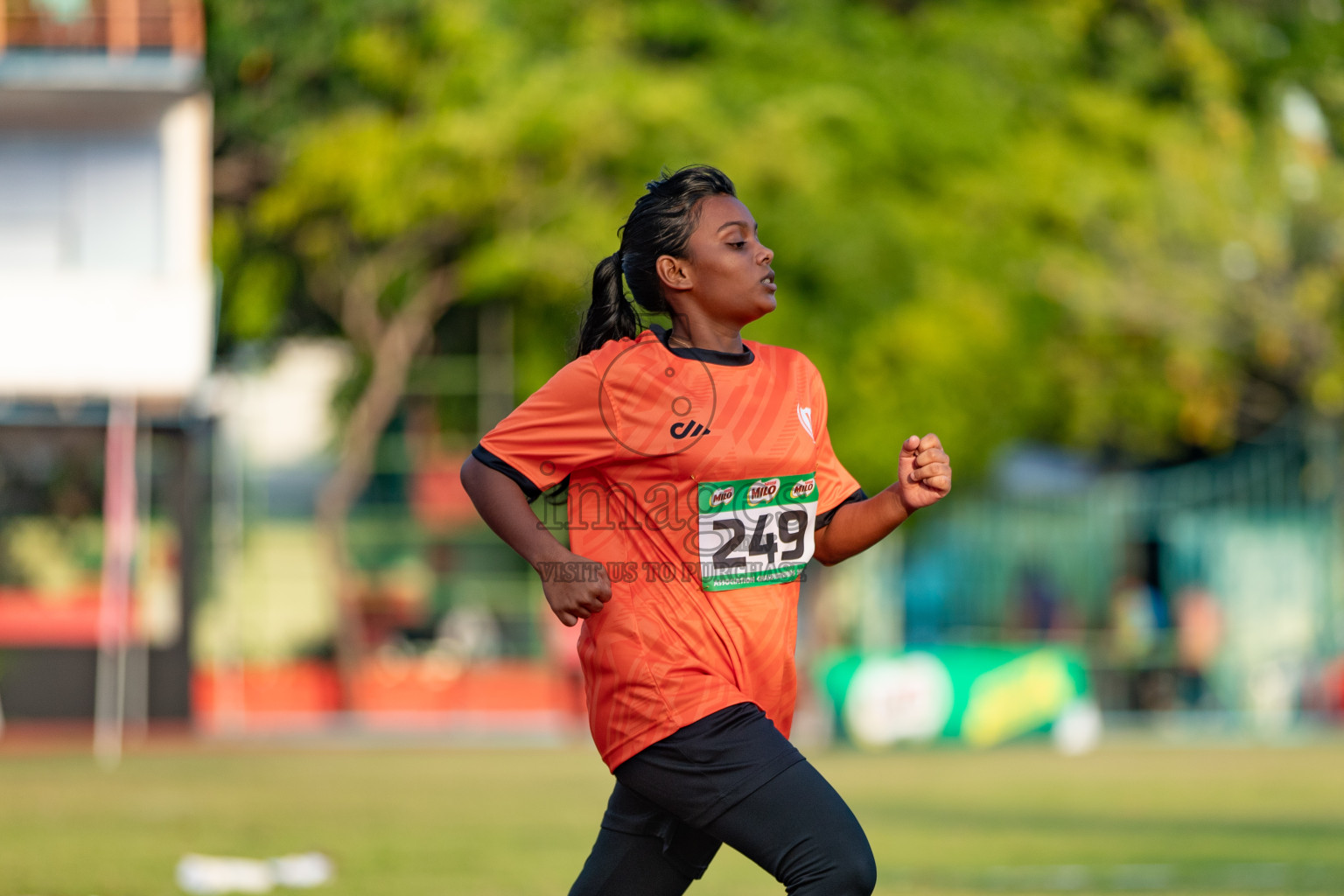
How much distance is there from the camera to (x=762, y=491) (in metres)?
4.54

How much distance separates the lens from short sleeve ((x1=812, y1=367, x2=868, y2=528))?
15.7 ft

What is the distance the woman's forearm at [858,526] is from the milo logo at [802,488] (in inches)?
5.1

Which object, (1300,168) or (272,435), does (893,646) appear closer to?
(1300,168)

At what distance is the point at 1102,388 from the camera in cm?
2930

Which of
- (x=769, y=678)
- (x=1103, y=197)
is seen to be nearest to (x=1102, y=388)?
(x=1103, y=197)

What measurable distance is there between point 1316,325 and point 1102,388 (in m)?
3.11

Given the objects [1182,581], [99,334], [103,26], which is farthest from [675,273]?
[1182,581]

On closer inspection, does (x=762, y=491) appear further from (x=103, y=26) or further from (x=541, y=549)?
(x=103, y=26)

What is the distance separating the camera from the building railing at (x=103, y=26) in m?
23.1

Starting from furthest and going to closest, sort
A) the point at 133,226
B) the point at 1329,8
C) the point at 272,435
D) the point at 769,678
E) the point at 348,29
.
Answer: the point at 272,435 → the point at 1329,8 → the point at 348,29 → the point at 133,226 → the point at 769,678

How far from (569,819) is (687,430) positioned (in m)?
8.68

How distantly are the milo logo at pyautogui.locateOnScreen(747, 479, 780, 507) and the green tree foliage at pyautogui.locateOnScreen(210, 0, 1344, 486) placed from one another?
16.4 m

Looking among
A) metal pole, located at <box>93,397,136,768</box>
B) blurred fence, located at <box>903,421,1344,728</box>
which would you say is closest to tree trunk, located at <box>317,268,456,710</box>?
metal pole, located at <box>93,397,136,768</box>

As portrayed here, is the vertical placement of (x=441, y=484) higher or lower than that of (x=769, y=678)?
higher
